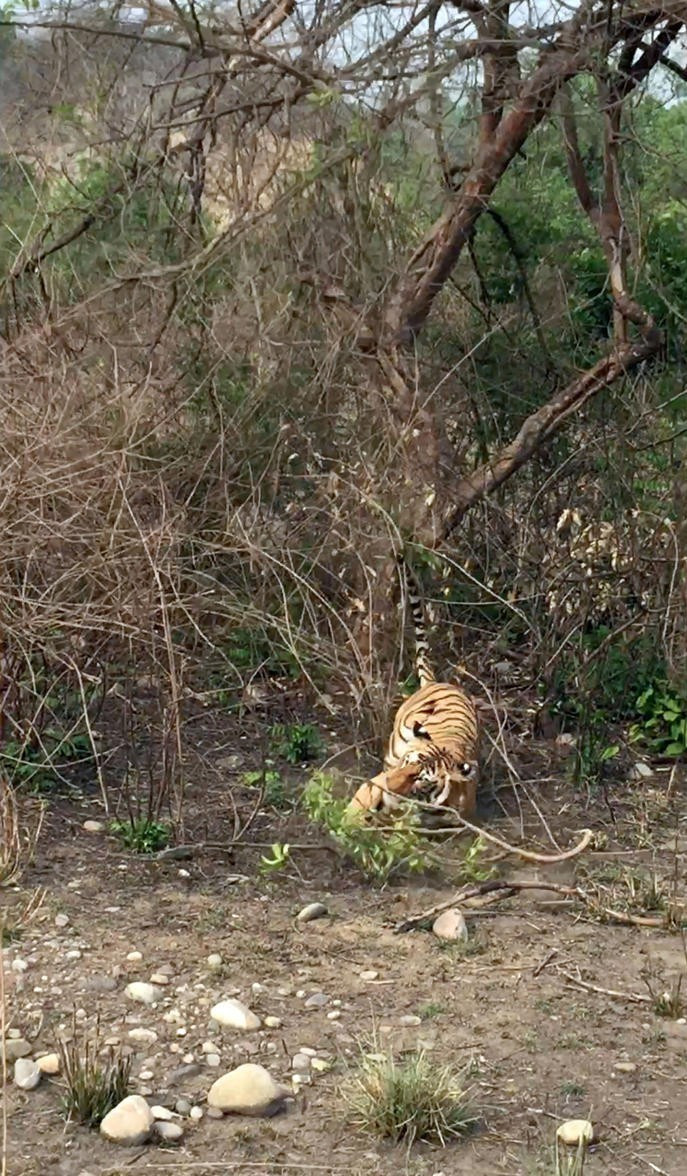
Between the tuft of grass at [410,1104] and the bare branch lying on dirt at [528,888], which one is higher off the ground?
the tuft of grass at [410,1104]

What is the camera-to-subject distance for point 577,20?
6.28 m

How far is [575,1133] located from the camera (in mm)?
3568

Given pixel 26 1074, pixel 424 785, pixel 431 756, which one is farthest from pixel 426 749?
pixel 26 1074

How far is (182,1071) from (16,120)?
595cm

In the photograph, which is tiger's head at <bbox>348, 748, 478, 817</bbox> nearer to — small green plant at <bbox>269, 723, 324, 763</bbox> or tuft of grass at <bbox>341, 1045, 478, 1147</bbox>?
small green plant at <bbox>269, 723, 324, 763</bbox>

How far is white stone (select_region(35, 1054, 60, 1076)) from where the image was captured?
3.88 meters

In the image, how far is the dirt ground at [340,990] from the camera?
11.7 feet

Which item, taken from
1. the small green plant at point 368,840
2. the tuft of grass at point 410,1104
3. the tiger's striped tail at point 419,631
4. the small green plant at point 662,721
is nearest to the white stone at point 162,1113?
the tuft of grass at point 410,1104

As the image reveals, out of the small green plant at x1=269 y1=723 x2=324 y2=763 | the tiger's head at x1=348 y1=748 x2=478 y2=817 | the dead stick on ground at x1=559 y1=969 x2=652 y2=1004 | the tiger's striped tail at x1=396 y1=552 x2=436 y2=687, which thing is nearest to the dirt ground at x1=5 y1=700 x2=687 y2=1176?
the dead stick on ground at x1=559 y1=969 x2=652 y2=1004

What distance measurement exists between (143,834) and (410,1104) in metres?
2.33

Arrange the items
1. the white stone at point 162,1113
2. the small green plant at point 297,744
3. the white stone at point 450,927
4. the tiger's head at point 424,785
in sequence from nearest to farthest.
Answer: the white stone at point 162,1113 < the white stone at point 450,927 < the tiger's head at point 424,785 < the small green plant at point 297,744

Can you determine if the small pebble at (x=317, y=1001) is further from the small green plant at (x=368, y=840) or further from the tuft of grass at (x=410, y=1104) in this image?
the small green plant at (x=368, y=840)

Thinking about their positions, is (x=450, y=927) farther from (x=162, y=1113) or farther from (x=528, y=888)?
(x=162, y=1113)

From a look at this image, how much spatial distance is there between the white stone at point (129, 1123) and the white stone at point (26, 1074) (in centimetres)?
30
